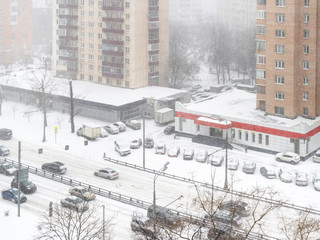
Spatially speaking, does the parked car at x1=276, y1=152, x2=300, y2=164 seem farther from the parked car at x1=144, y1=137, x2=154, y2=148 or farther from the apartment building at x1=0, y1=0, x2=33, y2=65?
the apartment building at x1=0, y1=0, x2=33, y2=65

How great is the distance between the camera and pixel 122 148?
7394cm

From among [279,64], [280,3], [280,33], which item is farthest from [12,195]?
[280,3]

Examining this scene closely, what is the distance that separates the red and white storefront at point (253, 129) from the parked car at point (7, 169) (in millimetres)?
25731

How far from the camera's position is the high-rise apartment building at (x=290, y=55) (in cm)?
7394

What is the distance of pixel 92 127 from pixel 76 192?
21104mm

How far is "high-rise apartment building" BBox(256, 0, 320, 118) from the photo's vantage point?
243ft

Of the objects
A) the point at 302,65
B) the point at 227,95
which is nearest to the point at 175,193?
the point at 302,65

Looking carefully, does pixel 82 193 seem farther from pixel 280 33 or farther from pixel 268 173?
pixel 280 33

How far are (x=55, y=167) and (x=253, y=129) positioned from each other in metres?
26.3

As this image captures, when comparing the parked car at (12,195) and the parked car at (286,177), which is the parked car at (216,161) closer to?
the parked car at (286,177)

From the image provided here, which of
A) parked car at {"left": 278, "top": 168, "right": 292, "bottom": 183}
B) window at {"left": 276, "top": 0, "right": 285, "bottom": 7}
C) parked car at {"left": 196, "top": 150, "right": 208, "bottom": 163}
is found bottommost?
parked car at {"left": 278, "top": 168, "right": 292, "bottom": 183}

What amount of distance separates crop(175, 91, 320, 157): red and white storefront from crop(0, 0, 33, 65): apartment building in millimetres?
66394

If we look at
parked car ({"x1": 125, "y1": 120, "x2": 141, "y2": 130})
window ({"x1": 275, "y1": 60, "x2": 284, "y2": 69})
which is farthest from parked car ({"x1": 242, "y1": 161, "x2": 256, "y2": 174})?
parked car ({"x1": 125, "y1": 120, "x2": 141, "y2": 130})

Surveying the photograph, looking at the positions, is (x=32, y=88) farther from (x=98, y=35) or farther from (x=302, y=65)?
(x=302, y=65)
